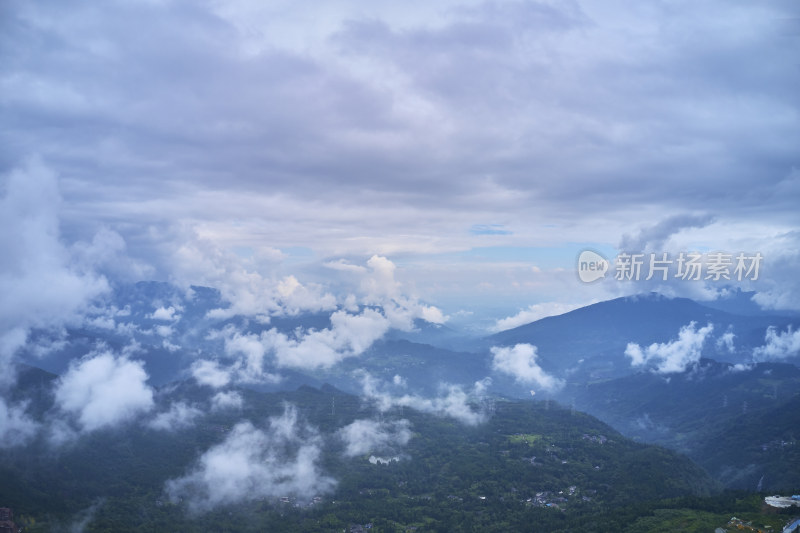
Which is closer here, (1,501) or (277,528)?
(1,501)

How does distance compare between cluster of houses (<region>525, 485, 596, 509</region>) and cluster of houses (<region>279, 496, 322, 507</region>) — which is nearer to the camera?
cluster of houses (<region>525, 485, 596, 509</region>)

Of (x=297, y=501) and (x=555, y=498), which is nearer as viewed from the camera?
(x=555, y=498)

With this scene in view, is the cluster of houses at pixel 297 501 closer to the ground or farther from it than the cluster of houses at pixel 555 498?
closer to the ground

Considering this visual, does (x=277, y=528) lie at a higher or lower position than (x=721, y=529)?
lower

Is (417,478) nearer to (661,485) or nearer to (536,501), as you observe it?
(536,501)

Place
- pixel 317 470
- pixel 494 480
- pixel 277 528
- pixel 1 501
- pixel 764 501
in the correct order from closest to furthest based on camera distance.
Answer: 1. pixel 764 501
2. pixel 1 501
3. pixel 277 528
4. pixel 494 480
5. pixel 317 470

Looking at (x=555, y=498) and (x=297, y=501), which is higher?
A: (x=555, y=498)

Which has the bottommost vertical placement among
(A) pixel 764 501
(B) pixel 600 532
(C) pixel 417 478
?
(C) pixel 417 478

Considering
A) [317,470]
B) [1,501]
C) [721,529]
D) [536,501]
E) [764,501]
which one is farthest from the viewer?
[317,470]

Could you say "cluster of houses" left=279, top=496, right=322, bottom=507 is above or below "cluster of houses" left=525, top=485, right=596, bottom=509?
below

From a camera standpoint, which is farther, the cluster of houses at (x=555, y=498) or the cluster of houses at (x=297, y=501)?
the cluster of houses at (x=297, y=501)

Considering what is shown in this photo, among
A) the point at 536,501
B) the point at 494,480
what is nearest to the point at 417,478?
the point at 494,480
